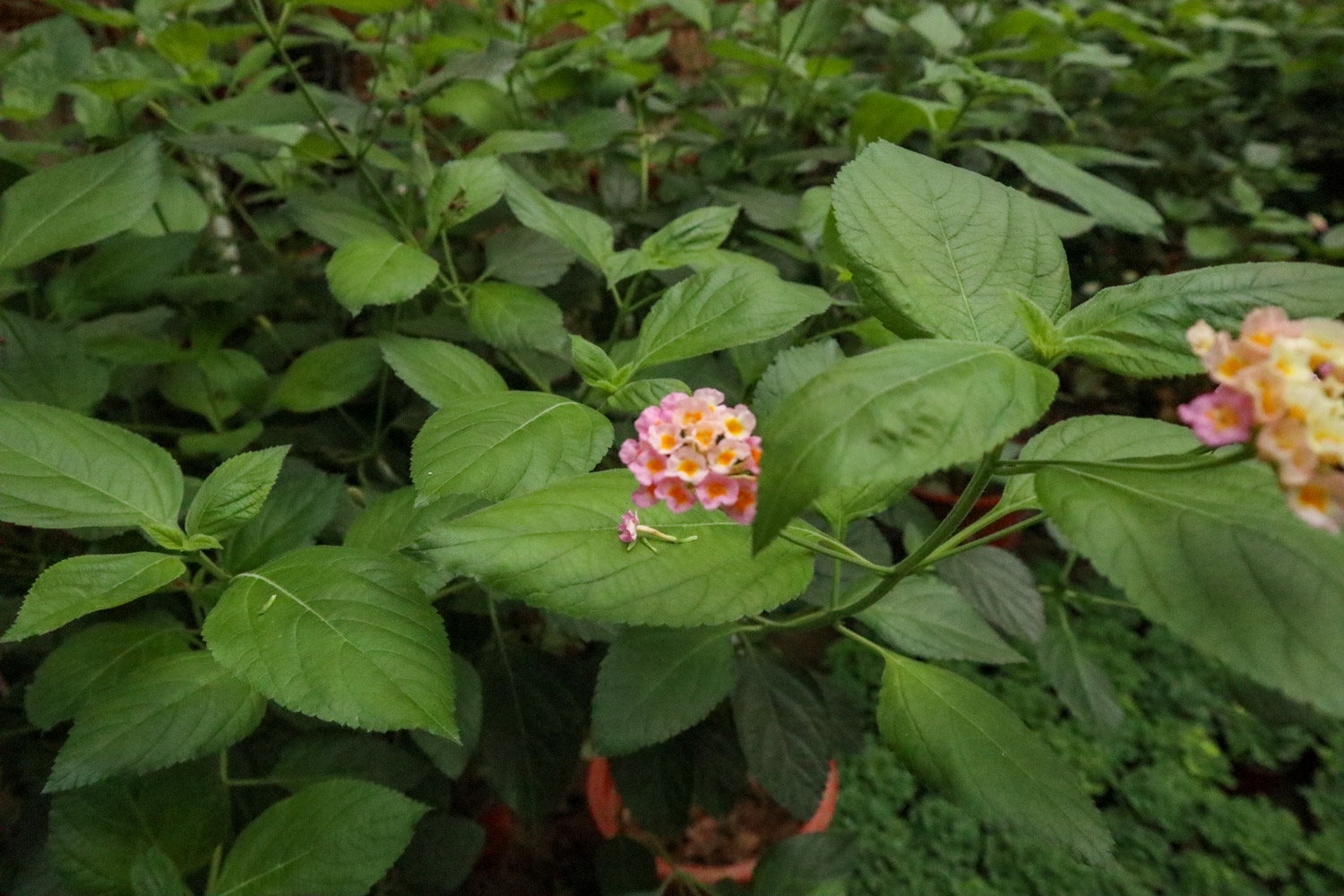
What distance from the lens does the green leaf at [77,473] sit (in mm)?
612

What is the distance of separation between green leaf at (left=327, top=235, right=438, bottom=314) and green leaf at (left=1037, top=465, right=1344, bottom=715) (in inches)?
23.3

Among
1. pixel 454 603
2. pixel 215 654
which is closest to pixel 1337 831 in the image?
pixel 454 603

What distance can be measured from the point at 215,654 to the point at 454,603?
0.37 m

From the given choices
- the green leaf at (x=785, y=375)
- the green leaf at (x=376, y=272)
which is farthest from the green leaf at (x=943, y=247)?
the green leaf at (x=376, y=272)

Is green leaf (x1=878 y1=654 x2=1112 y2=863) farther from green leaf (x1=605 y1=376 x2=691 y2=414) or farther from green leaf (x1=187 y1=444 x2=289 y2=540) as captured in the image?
green leaf (x1=187 y1=444 x2=289 y2=540)

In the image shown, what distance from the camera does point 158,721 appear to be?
0.62 meters

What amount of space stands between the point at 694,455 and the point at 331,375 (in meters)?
0.63

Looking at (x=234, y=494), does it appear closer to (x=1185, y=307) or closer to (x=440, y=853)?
(x=440, y=853)

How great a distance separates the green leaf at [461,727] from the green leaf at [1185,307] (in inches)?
24.1

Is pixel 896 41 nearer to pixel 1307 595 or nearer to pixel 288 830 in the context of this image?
A: pixel 1307 595

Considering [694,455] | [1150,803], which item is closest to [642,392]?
[694,455]

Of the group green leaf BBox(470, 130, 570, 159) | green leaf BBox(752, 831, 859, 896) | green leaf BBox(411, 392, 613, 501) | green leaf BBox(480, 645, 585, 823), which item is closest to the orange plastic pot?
green leaf BBox(752, 831, 859, 896)

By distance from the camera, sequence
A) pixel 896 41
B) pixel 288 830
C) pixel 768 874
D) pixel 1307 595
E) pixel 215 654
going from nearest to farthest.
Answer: pixel 1307 595 < pixel 215 654 < pixel 288 830 < pixel 768 874 < pixel 896 41

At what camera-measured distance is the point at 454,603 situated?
0.90 m
